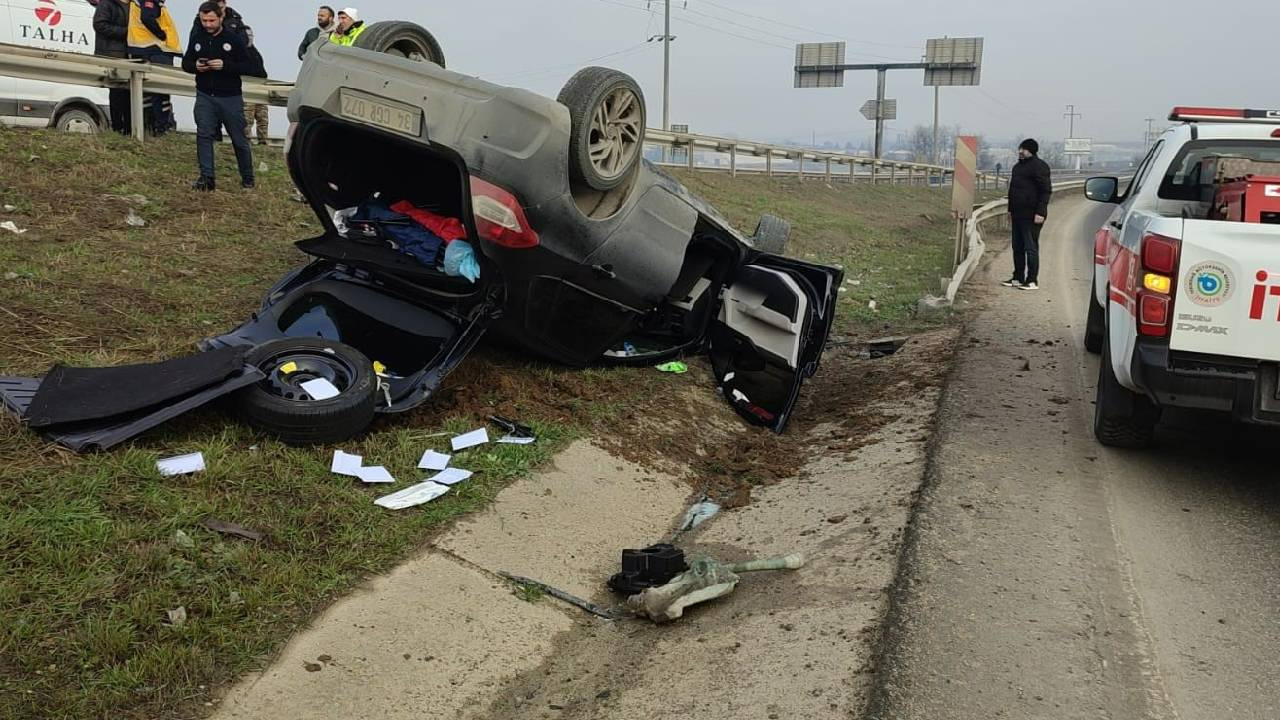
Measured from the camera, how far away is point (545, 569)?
436 centimetres

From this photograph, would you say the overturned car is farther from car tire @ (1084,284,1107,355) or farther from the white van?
the white van

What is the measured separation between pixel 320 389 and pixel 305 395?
8cm

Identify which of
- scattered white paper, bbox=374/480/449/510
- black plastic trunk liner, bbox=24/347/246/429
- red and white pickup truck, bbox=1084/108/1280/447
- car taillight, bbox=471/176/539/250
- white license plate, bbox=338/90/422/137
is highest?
white license plate, bbox=338/90/422/137

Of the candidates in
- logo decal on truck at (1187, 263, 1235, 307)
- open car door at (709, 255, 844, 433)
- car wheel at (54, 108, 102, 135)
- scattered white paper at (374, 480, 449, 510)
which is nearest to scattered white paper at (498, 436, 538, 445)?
Result: scattered white paper at (374, 480, 449, 510)

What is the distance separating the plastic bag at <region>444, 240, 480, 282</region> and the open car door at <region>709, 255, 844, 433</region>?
7.12ft

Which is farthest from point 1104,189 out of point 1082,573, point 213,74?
point 213,74

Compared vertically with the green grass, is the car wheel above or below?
above

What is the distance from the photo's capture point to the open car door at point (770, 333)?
6840 millimetres

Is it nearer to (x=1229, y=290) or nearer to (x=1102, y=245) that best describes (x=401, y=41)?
(x=1229, y=290)

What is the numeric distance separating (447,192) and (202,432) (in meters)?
2.40

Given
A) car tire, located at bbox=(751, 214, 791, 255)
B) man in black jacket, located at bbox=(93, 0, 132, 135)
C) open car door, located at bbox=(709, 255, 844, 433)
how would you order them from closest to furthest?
open car door, located at bbox=(709, 255, 844, 433) < car tire, located at bbox=(751, 214, 791, 255) < man in black jacket, located at bbox=(93, 0, 132, 135)

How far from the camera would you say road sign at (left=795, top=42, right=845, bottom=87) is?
51.2 m

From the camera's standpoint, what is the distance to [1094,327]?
8.49m

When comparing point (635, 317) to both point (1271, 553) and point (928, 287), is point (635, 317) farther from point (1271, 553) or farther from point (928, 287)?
point (928, 287)
